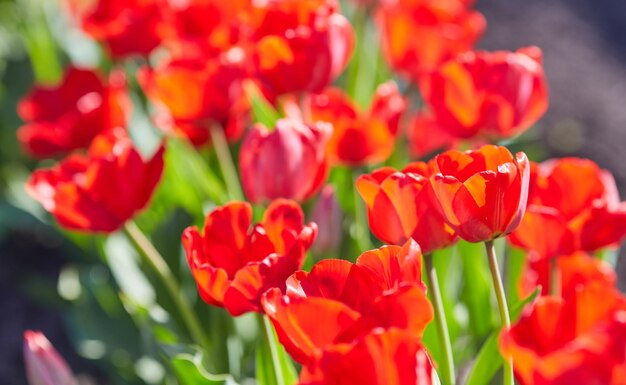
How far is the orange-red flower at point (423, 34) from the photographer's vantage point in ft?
4.37

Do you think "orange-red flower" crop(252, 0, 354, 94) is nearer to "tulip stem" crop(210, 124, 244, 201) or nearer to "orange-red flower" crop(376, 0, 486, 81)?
"tulip stem" crop(210, 124, 244, 201)

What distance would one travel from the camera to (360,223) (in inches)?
47.4

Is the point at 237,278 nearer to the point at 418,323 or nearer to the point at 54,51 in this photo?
the point at 418,323

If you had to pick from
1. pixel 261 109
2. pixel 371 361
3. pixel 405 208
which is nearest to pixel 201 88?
pixel 261 109

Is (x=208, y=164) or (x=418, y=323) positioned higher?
(x=418, y=323)

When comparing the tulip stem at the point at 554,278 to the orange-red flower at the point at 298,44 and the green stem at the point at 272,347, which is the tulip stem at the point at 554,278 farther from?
the orange-red flower at the point at 298,44

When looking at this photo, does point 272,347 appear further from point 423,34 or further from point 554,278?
point 423,34

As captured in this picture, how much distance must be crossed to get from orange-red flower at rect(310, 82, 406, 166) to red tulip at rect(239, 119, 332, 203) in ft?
0.43

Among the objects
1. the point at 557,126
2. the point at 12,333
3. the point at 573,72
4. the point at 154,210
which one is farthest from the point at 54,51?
the point at 573,72

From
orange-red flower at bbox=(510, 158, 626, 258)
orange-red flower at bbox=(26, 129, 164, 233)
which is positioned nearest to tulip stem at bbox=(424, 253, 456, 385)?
orange-red flower at bbox=(510, 158, 626, 258)

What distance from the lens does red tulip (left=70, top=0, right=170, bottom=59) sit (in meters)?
1.39

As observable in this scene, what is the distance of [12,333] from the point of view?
75.2 inches

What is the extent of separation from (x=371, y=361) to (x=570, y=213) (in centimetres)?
41

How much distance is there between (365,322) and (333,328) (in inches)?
0.8
